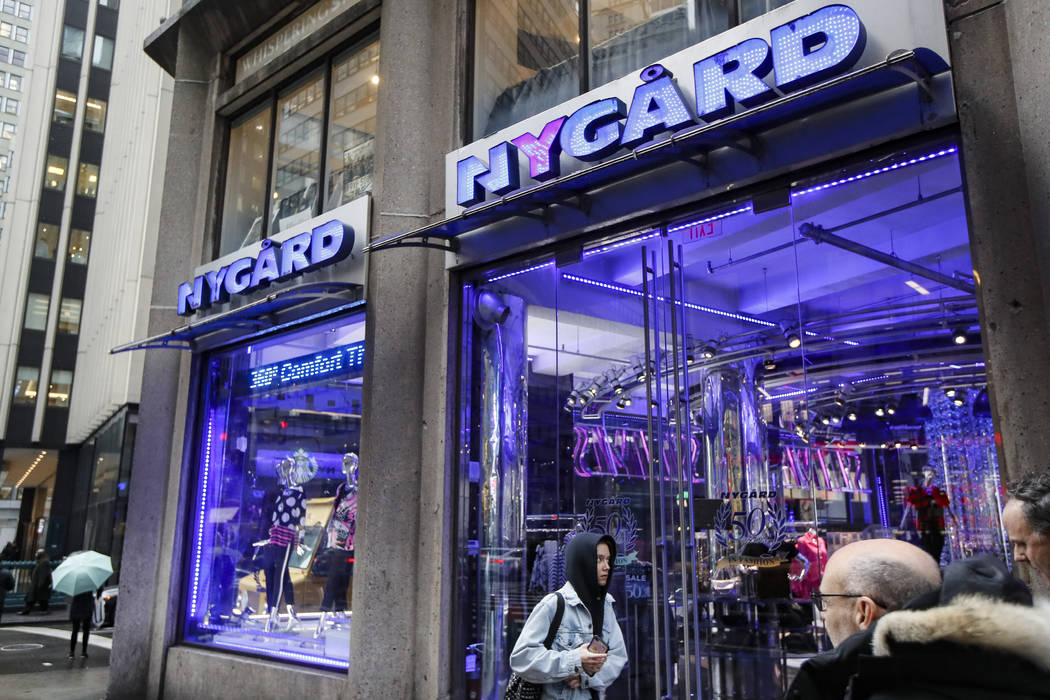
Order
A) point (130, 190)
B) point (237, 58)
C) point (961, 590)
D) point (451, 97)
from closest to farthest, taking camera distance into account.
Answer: point (961, 590), point (451, 97), point (237, 58), point (130, 190)

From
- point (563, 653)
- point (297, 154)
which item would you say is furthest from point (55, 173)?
point (563, 653)

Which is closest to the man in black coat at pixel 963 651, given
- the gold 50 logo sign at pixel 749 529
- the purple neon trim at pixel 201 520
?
the gold 50 logo sign at pixel 749 529

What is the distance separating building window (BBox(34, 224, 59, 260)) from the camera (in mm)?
41469

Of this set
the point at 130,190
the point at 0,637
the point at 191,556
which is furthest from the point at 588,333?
the point at 130,190

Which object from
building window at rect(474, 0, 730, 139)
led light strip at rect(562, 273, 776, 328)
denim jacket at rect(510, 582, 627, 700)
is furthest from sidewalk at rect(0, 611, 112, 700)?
building window at rect(474, 0, 730, 139)

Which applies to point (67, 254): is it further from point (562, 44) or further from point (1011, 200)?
point (1011, 200)

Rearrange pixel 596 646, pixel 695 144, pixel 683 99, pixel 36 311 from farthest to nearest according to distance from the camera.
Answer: pixel 36 311, pixel 683 99, pixel 695 144, pixel 596 646

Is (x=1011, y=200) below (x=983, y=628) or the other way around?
the other way around

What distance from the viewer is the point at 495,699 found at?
7.48m

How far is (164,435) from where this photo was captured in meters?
11.2

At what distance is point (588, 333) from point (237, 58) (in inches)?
309

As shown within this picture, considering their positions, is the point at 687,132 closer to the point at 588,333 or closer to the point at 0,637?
the point at 588,333

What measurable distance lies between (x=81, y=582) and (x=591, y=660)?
12508mm

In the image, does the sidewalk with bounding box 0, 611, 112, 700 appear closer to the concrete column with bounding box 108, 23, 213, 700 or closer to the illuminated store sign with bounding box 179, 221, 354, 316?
the concrete column with bounding box 108, 23, 213, 700
